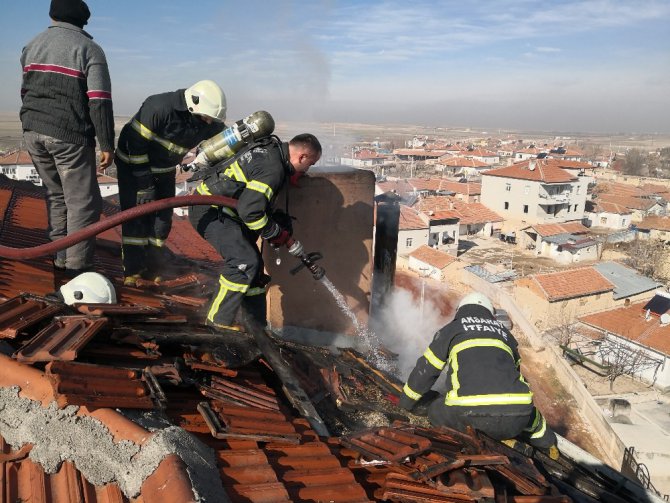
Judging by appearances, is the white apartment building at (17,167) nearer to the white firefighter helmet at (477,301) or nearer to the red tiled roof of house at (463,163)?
the white firefighter helmet at (477,301)

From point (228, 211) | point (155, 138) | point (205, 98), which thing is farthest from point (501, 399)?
point (155, 138)

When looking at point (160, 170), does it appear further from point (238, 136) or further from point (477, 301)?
point (477, 301)

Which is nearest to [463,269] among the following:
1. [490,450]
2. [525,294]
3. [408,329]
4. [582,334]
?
[525,294]

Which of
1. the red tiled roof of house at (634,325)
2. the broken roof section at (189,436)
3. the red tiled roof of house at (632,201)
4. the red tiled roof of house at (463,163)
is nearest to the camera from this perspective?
the broken roof section at (189,436)

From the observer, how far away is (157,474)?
5.93ft

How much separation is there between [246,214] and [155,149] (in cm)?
149

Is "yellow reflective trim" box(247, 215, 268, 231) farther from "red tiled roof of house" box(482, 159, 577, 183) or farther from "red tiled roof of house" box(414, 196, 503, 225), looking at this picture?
"red tiled roof of house" box(482, 159, 577, 183)

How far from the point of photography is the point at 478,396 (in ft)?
11.2

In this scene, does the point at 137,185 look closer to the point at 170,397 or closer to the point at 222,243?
the point at 222,243

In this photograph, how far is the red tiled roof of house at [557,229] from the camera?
38.8 meters

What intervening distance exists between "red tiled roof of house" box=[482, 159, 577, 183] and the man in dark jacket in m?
44.6

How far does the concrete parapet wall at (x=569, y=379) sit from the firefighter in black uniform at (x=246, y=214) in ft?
46.8

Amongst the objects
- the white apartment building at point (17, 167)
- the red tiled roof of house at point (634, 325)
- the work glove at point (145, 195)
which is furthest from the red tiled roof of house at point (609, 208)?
the work glove at point (145, 195)

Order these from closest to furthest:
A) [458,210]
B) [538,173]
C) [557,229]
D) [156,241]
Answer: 1. [156,241]
2. [557,229]
3. [458,210]
4. [538,173]
